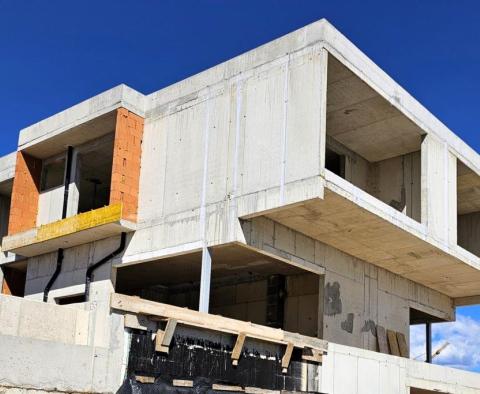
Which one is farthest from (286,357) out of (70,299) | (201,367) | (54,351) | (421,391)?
(70,299)

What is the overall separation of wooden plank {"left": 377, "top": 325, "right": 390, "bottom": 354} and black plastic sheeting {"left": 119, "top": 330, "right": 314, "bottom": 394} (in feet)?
24.6

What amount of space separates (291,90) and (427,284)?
13006mm

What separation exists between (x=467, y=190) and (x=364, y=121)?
7.75 metres

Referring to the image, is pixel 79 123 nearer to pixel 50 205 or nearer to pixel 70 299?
pixel 50 205

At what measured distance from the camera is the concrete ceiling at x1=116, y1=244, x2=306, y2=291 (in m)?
23.5

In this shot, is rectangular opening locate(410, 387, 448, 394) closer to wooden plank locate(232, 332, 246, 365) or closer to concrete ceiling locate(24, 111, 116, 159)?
wooden plank locate(232, 332, 246, 365)

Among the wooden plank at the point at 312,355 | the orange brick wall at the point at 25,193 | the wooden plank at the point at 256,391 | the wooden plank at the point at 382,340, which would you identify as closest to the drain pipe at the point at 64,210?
the orange brick wall at the point at 25,193

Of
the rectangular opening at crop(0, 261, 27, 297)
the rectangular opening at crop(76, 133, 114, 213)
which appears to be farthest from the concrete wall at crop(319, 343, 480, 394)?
the rectangular opening at crop(0, 261, 27, 297)

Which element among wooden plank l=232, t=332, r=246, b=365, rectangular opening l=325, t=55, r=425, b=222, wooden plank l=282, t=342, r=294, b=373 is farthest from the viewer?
rectangular opening l=325, t=55, r=425, b=222

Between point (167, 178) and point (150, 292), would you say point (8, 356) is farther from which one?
point (150, 292)

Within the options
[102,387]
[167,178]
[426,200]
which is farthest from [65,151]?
[102,387]

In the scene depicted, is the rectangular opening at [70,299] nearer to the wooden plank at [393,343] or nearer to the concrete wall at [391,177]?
the concrete wall at [391,177]

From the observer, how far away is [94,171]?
30078 mm

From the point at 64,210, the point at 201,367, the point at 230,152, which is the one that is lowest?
the point at 201,367
